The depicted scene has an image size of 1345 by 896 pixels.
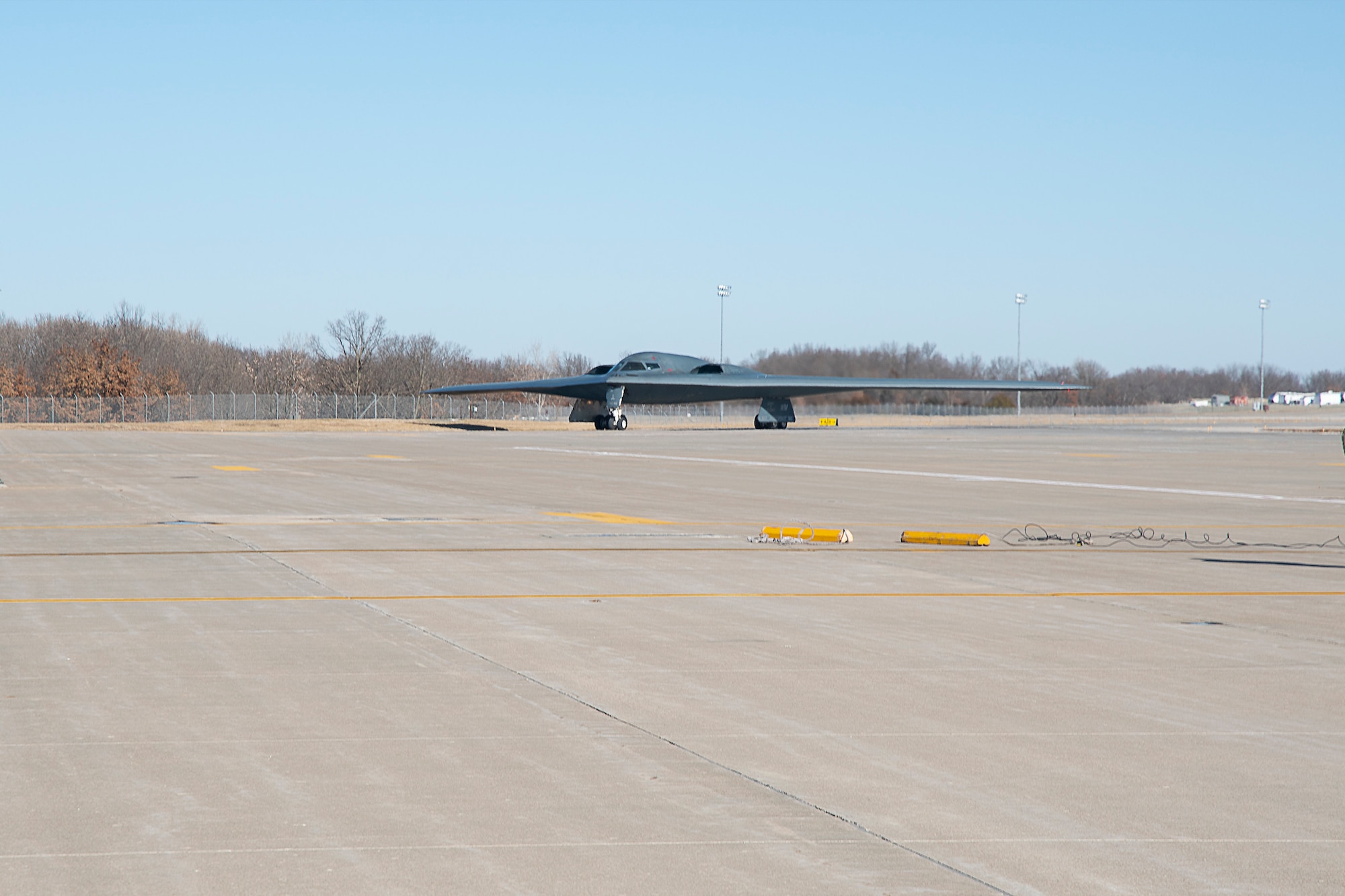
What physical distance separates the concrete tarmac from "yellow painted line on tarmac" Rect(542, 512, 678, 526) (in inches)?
32.3

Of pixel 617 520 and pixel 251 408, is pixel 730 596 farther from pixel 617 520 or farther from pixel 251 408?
pixel 251 408

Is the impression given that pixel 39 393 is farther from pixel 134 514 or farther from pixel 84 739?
pixel 84 739

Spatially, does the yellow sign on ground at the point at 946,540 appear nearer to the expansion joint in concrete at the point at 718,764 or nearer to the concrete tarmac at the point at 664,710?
the concrete tarmac at the point at 664,710

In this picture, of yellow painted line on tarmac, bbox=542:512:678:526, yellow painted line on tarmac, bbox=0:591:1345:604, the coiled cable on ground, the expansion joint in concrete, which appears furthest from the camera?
yellow painted line on tarmac, bbox=542:512:678:526

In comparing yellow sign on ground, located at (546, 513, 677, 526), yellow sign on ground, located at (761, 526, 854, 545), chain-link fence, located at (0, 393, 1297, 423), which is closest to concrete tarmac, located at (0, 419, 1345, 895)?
yellow sign on ground, located at (761, 526, 854, 545)

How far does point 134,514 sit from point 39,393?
4403 inches

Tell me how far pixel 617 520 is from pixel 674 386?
56709 mm

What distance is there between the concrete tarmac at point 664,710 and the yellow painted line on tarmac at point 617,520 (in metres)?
0.82

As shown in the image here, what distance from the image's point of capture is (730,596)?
511 inches

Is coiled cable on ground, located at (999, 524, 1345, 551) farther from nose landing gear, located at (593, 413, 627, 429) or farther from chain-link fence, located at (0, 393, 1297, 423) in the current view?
chain-link fence, located at (0, 393, 1297, 423)

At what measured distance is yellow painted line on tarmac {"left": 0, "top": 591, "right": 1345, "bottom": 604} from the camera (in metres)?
12.3

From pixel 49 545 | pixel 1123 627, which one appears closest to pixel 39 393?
pixel 49 545

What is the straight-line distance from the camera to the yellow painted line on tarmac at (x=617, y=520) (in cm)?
2072

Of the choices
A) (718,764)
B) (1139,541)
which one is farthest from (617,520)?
(718,764)
